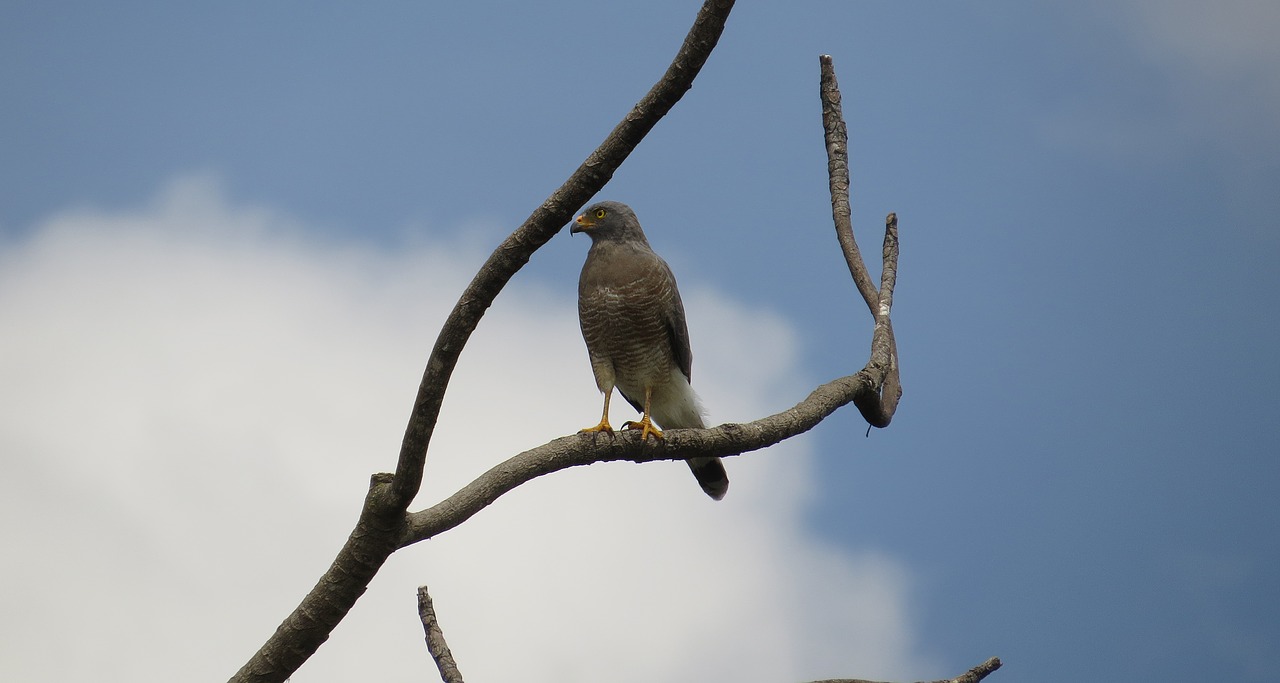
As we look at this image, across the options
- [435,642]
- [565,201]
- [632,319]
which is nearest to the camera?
[565,201]

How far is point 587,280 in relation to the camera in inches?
195

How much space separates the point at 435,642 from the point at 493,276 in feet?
6.21

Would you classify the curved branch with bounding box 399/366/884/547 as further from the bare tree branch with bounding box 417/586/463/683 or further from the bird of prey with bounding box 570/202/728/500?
the bare tree branch with bounding box 417/586/463/683

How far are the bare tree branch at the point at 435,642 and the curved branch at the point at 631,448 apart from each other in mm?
1012

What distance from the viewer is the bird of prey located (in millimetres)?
4805

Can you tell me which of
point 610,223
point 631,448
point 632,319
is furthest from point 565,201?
point 610,223

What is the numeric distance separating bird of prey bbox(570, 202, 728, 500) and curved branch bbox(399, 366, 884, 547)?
75cm

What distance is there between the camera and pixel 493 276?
291 cm

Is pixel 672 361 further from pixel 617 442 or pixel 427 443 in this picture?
pixel 427 443

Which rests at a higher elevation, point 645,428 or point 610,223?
point 610,223

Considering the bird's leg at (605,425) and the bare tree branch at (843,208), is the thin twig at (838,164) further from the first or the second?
the bird's leg at (605,425)

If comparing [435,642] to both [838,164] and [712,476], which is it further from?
[838,164]

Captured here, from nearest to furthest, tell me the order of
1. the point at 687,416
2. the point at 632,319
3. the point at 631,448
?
the point at 631,448
the point at 632,319
the point at 687,416

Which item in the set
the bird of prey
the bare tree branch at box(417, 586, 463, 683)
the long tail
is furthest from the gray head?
the bare tree branch at box(417, 586, 463, 683)
